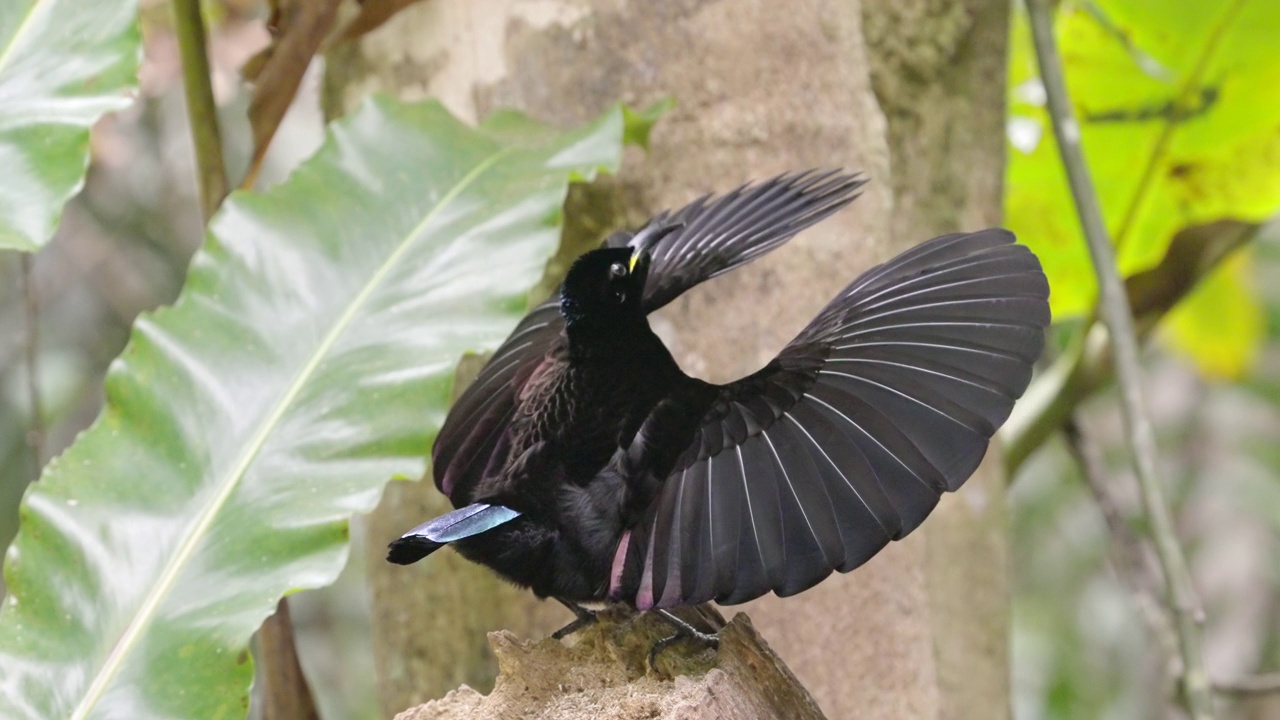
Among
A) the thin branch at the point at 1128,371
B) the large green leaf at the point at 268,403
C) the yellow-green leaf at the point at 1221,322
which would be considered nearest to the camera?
the large green leaf at the point at 268,403

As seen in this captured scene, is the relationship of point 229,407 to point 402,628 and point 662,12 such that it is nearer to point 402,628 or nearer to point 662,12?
point 402,628

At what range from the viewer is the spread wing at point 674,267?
1542 mm

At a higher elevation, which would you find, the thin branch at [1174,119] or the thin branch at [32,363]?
the thin branch at [1174,119]

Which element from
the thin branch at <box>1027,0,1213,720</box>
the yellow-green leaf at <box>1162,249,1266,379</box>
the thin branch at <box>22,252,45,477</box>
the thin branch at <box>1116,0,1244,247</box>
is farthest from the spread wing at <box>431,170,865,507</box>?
the yellow-green leaf at <box>1162,249,1266,379</box>

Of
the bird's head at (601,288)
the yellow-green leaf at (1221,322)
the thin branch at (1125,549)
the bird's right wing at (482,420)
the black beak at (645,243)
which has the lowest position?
the thin branch at (1125,549)

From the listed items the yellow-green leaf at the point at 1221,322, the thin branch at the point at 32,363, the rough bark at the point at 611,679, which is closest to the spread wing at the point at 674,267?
the rough bark at the point at 611,679

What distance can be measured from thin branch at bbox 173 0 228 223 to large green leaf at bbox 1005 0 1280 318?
5.26 feet

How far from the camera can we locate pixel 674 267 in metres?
1.60

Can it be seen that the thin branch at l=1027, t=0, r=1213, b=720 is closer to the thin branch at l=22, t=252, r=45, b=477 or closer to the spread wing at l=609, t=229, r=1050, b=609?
the spread wing at l=609, t=229, r=1050, b=609

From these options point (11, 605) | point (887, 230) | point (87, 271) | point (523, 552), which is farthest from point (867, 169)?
point (87, 271)

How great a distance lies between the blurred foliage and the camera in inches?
101

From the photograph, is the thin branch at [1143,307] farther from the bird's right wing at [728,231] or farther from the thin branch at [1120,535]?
the bird's right wing at [728,231]

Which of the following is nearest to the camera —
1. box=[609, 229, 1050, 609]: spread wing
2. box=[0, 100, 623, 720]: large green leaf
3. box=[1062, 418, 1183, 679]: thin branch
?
box=[609, 229, 1050, 609]: spread wing

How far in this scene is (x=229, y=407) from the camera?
164cm
